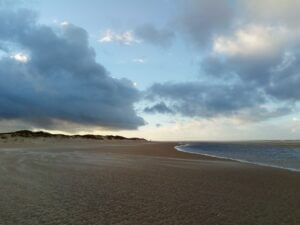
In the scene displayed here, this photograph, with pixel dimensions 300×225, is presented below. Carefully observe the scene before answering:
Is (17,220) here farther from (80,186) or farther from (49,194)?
(80,186)

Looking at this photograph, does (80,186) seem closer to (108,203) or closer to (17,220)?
(108,203)

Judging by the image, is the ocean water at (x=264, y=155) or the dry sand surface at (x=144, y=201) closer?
the dry sand surface at (x=144, y=201)

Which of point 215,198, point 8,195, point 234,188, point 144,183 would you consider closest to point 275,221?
point 215,198

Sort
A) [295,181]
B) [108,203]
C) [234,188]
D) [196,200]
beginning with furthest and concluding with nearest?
[295,181], [234,188], [196,200], [108,203]

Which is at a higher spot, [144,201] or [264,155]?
[264,155]

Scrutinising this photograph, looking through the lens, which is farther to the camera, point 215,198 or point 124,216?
point 215,198

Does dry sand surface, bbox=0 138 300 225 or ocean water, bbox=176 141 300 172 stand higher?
ocean water, bbox=176 141 300 172

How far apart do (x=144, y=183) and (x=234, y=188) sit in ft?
13.2

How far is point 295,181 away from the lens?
1470 centimetres

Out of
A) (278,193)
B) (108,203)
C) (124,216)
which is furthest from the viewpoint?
(278,193)

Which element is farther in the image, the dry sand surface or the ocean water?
the ocean water

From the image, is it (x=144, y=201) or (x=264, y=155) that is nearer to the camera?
(x=144, y=201)

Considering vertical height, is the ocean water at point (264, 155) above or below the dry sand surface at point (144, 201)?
above

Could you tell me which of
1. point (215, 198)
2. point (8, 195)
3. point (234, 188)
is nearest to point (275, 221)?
point (215, 198)
